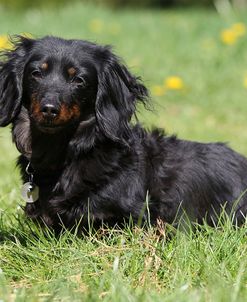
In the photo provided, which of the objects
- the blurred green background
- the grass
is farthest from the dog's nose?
the blurred green background

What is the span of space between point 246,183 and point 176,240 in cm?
122

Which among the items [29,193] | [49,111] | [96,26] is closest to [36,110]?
[49,111]

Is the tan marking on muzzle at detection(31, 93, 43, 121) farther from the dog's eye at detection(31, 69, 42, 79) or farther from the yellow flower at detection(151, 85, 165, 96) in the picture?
the yellow flower at detection(151, 85, 165, 96)

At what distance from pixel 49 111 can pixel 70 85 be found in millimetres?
302

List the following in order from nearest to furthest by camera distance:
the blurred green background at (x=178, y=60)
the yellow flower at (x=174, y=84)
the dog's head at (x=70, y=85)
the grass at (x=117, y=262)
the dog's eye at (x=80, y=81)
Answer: the grass at (x=117, y=262), the dog's head at (x=70, y=85), the dog's eye at (x=80, y=81), the blurred green background at (x=178, y=60), the yellow flower at (x=174, y=84)

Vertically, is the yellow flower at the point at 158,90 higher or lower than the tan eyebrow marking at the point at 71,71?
lower

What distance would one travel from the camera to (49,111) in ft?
11.2

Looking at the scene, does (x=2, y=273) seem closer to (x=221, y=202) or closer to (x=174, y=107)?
(x=221, y=202)

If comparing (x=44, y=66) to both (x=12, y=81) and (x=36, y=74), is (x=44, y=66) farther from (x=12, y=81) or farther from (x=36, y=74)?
(x=12, y=81)

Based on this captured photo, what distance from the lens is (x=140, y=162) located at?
12.8 feet

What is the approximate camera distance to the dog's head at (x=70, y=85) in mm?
3609

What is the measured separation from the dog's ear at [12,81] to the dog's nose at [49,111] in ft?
1.58

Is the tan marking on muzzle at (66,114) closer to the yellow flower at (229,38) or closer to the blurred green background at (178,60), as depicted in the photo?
the blurred green background at (178,60)

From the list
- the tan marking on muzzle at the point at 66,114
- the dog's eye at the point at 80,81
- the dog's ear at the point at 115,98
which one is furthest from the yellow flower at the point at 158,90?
the tan marking on muzzle at the point at 66,114
